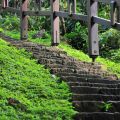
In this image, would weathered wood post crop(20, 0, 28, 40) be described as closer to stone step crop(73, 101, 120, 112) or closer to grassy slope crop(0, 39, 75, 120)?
grassy slope crop(0, 39, 75, 120)

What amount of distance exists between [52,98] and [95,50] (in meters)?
3.22

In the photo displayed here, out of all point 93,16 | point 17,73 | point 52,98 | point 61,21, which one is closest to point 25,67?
point 17,73

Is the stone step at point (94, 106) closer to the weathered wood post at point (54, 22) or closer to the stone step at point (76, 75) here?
the stone step at point (76, 75)

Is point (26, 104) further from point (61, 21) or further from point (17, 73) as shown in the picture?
point (61, 21)

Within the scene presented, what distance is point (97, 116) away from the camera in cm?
618

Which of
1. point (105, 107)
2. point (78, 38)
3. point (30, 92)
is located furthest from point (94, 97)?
point (78, 38)

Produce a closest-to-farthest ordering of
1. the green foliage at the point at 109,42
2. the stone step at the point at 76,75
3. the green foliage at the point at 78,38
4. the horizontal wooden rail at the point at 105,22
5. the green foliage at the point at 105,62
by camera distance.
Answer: the horizontal wooden rail at the point at 105,22, the stone step at the point at 76,75, the green foliage at the point at 105,62, the green foliage at the point at 109,42, the green foliage at the point at 78,38

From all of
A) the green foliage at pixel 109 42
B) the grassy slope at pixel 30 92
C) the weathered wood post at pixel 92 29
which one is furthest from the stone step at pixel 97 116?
the green foliage at pixel 109 42

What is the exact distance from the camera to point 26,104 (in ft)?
20.5

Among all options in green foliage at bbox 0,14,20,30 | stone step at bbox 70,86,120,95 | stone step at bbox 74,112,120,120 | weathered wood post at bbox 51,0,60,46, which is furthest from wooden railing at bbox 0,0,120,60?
green foliage at bbox 0,14,20,30

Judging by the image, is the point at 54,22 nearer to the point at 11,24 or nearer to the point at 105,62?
the point at 105,62

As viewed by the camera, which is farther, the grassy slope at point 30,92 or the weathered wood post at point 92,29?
the weathered wood post at point 92,29

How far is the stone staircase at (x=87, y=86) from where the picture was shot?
647 cm

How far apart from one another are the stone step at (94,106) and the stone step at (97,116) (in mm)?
298
